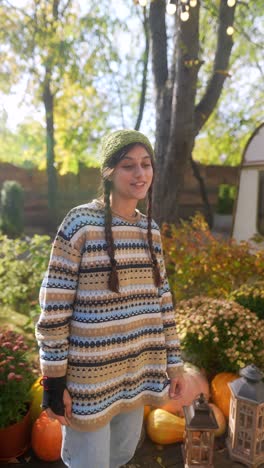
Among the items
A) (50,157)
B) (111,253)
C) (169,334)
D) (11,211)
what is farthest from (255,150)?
(11,211)

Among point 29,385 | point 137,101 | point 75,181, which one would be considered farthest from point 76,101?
point 29,385

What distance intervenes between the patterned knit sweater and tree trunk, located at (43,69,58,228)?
12426mm

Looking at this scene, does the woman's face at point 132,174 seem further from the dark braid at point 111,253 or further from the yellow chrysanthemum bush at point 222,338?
the yellow chrysanthemum bush at point 222,338

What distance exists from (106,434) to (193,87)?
4227 mm

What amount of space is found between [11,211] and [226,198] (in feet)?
33.9

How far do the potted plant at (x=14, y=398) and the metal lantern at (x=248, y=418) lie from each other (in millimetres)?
1510

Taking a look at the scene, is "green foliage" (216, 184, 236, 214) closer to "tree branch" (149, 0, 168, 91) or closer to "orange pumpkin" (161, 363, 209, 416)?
"tree branch" (149, 0, 168, 91)

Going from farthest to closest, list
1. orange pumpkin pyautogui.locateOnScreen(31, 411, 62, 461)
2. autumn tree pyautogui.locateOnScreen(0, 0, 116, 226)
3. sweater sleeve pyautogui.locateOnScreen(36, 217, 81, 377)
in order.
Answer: autumn tree pyautogui.locateOnScreen(0, 0, 116, 226) → orange pumpkin pyautogui.locateOnScreen(31, 411, 62, 461) → sweater sleeve pyautogui.locateOnScreen(36, 217, 81, 377)

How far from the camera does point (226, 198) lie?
1919cm

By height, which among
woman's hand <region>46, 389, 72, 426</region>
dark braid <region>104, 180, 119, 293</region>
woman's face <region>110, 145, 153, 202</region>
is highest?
woman's face <region>110, 145, 153, 202</region>

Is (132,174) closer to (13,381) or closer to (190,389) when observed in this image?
(13,381)

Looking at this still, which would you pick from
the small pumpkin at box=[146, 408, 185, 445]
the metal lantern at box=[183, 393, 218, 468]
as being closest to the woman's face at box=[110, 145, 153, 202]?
the metal lantern at box=[183, 393, 218, 468]

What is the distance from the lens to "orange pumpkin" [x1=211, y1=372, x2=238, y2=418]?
10.9 feet

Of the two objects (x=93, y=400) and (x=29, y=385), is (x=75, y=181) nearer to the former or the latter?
(x=29, y=385)
